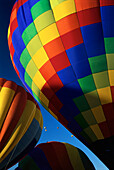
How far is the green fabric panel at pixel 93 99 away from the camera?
440cm

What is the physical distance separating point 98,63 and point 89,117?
1.27 meters

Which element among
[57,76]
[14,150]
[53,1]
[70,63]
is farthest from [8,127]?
[53,1]

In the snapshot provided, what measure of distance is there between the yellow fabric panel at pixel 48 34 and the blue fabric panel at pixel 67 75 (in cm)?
84

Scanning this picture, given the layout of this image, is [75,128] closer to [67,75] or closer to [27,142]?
[67,75]

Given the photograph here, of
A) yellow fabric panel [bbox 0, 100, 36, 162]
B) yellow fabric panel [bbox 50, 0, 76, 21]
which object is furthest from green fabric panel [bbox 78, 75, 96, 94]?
yellow fabric panel [bbox 0, 100, 36, 162]

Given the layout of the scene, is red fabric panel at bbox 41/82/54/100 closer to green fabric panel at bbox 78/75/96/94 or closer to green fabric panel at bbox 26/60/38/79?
green fabric panel at bbox 26/60/38/79

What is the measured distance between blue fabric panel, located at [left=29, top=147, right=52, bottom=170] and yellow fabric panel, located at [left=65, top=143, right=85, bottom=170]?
770 mm

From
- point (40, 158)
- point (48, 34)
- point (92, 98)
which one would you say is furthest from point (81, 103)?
point (40, 158)

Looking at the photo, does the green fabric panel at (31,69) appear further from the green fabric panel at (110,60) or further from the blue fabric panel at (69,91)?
the green fabric panel at (110,60)

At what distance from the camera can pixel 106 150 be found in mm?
4301

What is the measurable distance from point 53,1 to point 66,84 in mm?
2039

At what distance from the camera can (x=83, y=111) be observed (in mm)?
4527

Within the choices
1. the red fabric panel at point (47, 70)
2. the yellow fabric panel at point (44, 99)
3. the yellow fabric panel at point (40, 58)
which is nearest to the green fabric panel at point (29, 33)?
the yellow fabric panel at point (40, 58)

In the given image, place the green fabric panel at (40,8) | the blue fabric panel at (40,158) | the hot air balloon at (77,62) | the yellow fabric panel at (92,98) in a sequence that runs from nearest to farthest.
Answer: the hot air balloon at (77,62), the yellow fabric panel at (92,98), the green fabric panel at (40,8), the blue fabric panel at (40,158)
